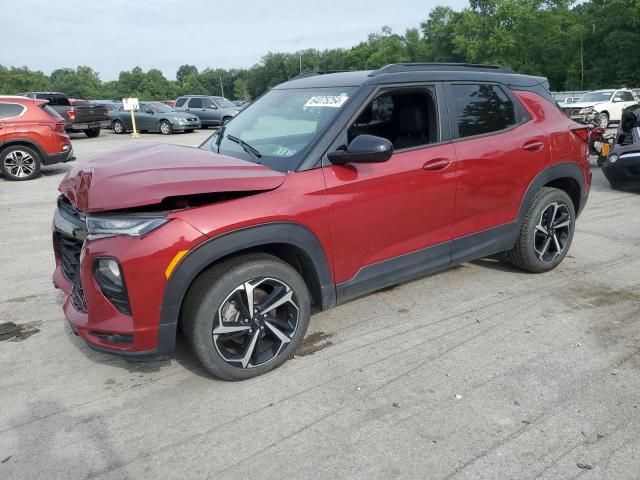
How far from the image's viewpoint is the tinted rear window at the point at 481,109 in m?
3.90

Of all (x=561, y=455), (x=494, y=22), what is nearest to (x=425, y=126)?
(x=561, y=455)

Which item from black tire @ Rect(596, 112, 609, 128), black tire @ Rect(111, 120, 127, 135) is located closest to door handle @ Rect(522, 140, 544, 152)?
black tire @ Rect(596, 112, 609, 128)

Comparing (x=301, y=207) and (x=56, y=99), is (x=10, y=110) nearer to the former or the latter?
(x=301, y=207)

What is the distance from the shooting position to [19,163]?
1085 centimetres

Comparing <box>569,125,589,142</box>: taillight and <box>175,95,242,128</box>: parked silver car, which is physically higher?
<box>175,95,242,128</box>: parked silver car

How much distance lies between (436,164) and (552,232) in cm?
165

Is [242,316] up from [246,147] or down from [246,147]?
down

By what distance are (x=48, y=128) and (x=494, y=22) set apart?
62710mm

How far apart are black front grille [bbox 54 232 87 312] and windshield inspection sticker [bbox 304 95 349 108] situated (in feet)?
5.91

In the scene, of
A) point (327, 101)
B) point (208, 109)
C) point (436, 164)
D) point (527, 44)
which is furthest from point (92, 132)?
point (527, 44)

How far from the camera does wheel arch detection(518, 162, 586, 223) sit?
432cm

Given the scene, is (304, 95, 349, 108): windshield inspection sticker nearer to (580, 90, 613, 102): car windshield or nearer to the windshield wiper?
the windshield wiper

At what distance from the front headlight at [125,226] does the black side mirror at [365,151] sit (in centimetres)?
116

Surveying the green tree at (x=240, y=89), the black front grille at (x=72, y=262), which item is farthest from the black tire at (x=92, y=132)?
the green tree at (x=240, y=89)
